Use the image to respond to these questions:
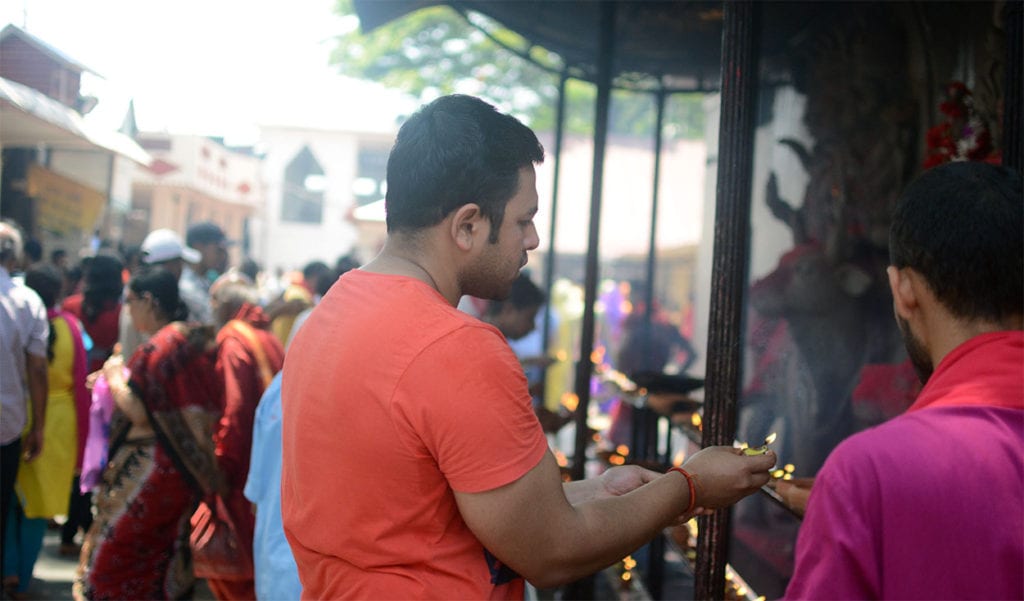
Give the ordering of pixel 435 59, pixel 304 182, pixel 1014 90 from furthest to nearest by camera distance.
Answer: pixel 304 182 → pixel 435 59 → pixel 1014 90

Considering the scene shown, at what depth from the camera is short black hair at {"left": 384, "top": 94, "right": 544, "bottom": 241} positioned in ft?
5.65

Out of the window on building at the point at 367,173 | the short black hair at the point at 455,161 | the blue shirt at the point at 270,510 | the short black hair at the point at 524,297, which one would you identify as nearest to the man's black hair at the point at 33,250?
the short black hair at the point at 524,297

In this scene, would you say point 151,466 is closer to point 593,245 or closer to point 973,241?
point 593,245

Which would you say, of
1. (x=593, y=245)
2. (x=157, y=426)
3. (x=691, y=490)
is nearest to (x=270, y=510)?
(x=157, y=426)

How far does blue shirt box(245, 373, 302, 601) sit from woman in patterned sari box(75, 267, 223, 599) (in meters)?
0.80

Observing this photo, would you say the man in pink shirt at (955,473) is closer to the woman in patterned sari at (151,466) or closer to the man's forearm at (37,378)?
the woman in patterned sari at (151,466)

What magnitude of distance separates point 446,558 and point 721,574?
1.05 meters

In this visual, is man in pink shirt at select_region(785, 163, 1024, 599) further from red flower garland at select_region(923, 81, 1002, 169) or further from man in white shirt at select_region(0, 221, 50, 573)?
man in white shirt at select_region(0, 221, 50, 573)

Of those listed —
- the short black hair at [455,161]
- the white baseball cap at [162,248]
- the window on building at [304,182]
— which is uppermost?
the window on building at [304,182]

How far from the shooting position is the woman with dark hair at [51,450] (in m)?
5.75

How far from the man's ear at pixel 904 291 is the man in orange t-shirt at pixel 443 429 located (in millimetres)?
432

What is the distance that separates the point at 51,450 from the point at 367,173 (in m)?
38.1

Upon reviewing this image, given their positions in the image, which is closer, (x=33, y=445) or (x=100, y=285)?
(x=33, y=445)

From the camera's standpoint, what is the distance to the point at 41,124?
17.0ft
